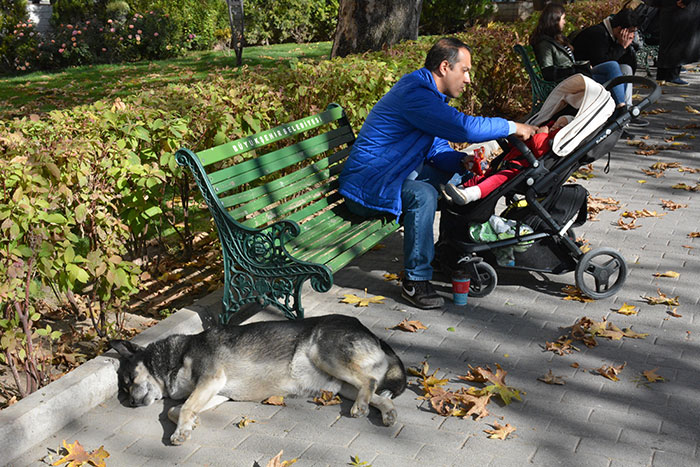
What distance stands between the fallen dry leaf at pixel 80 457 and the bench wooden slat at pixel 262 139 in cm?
186

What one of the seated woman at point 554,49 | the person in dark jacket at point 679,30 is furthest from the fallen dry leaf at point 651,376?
the person in dark jacket at point 679,30

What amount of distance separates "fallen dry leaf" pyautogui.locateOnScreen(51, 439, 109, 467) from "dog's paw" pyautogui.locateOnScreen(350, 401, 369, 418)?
1.26 metres

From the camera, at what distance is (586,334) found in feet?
15.7

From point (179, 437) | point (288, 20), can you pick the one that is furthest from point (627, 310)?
point (288, 20)

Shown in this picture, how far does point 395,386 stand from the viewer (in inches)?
161

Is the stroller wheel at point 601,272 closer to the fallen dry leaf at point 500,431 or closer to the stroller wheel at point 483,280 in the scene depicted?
the stroller wheel at point 483,280

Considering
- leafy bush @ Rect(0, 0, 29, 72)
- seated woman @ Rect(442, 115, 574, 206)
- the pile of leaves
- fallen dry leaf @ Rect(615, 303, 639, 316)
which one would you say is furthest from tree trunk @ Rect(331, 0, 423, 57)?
leafy bush @ Rect(0, 0, 29, 72)

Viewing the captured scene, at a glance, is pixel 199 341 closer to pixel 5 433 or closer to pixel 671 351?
pixel 5 433

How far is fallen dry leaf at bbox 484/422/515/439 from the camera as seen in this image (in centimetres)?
370

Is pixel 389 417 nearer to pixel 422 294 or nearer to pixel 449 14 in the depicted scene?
pixel 422 294

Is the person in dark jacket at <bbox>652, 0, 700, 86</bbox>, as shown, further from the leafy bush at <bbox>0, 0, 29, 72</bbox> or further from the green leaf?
the leafy bush at <bbox>0, 0, 29, 72</bbox>

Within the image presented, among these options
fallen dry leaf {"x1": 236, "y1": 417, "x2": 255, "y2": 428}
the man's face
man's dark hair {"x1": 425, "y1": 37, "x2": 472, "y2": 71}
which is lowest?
fallen dry leaf {"x1": 236, "y1": 417, "x2": 255, "y2": 428}

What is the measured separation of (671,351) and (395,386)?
5.87 ft

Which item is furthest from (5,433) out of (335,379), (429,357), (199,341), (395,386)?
(429,357)
